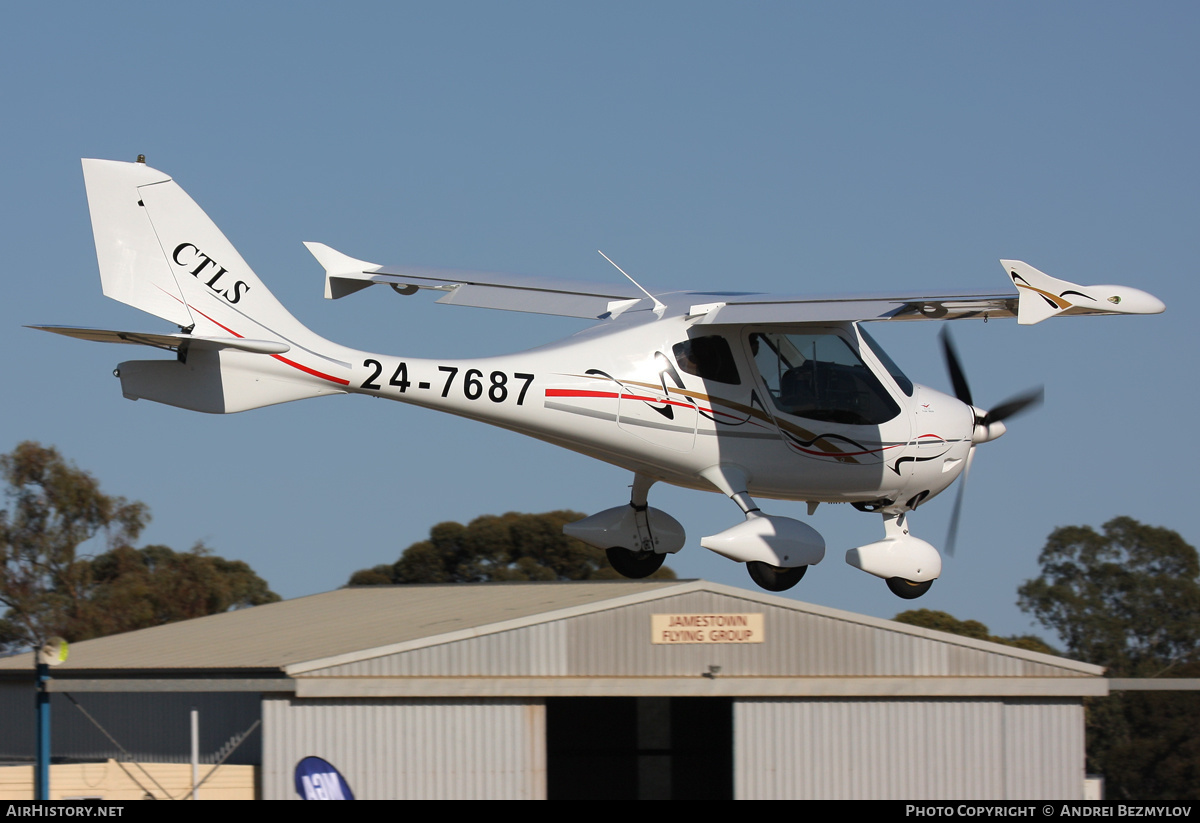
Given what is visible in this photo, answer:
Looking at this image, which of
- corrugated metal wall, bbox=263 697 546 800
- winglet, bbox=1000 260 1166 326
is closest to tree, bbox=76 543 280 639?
corrugated metal wall, bbox=263 697 546 800

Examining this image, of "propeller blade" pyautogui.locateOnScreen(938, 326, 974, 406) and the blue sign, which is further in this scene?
the blue sign

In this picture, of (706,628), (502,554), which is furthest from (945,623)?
(706,628)

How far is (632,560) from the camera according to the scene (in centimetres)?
1714

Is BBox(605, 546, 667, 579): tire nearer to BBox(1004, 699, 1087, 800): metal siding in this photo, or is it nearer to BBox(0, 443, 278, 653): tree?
BBox(1004, 699, 1087, 800): metal siding

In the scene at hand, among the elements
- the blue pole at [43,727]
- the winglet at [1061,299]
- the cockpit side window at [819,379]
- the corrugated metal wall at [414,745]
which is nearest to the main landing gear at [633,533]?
the cockpit side window at [819,379]

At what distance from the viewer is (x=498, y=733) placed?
77.2 feet

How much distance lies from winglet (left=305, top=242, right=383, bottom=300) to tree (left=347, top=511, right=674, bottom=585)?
117ft

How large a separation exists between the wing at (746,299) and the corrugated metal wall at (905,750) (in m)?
9.02

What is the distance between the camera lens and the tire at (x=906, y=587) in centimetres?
1690

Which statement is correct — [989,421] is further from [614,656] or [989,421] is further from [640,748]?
[640,748]

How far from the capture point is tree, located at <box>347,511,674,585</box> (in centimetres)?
5434

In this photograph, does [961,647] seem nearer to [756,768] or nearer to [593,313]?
[756,768]

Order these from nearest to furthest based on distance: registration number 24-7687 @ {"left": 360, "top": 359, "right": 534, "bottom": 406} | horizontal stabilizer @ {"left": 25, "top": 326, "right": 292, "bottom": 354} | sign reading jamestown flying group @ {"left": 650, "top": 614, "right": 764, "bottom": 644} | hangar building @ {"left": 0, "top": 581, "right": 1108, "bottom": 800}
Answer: horizontal stabilizer @ {"left": 25, "top": 326, "right": 292, "bottom": 354}, registration number 24-7687 @ {"left": 360, "top": 359, "right": 534, "bottom": 406}, hangar building @ {"left": 0, "top": 581, "right": 1108, "bottom": 800}, sign reading jamestown flying group @ {"left": 650, "top": 614, "right": 764, "bottom": 644}

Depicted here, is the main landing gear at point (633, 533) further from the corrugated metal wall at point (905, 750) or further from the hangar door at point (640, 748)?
the hangar door at point (640, 748)
